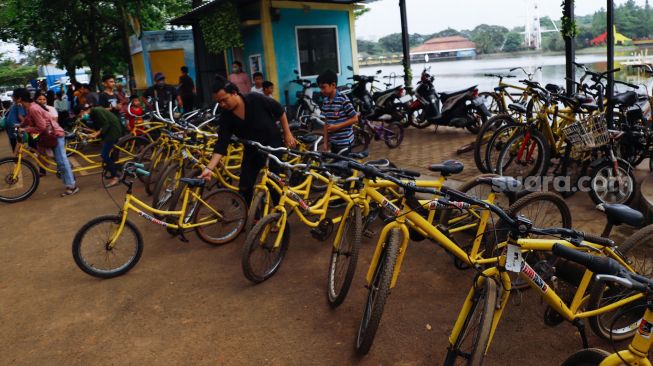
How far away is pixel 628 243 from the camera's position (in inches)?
110

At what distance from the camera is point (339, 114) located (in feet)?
18.1

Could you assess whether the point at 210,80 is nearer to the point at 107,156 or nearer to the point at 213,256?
the point at 107,156

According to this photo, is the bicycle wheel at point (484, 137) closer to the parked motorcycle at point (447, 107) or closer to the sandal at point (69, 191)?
the parked motorcycle at point (447, 107)

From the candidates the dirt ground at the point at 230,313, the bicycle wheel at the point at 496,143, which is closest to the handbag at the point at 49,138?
the dirt ground at the point at 230,313

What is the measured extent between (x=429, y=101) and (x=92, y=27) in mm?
16402

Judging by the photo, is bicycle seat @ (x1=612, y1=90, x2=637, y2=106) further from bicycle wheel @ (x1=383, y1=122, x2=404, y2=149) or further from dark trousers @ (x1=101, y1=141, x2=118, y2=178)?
dark trousers @ (x1=101, y1=141, x2=118, y2=178)

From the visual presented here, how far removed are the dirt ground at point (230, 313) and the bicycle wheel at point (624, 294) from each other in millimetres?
180

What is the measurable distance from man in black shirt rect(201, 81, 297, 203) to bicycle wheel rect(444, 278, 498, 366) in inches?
118

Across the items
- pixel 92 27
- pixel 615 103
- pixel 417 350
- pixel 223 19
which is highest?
pixel 92 27

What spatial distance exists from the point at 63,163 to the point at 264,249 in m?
5.25

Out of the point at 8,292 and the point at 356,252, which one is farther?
the point at 8,292

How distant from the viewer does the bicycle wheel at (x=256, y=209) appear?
4.16m

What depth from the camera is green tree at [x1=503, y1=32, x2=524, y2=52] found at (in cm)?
739

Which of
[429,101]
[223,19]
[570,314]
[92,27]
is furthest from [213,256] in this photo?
[92,27]
